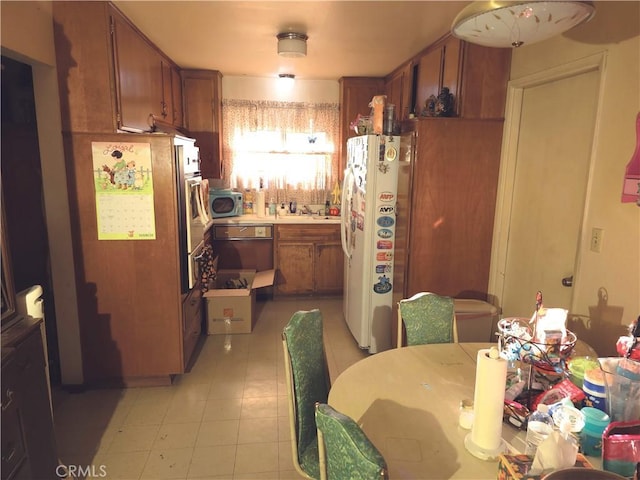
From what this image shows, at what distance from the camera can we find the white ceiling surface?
238 cm

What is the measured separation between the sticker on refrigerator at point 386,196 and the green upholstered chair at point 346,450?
2.09 metres

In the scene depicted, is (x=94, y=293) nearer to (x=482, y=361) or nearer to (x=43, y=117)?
(x=43, y=117)

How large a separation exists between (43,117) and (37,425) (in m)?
1.68

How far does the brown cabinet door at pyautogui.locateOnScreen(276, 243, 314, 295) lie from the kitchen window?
72cm

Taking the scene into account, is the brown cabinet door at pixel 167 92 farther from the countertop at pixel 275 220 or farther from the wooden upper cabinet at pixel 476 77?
the wooden upper cabinet at pixel 476 77

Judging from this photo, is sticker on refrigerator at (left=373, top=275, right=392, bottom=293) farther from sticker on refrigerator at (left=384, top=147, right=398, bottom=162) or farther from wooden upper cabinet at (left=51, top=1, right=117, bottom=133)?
wooden upper cabinet at (left=51, top=1, right=117, bottom=133)

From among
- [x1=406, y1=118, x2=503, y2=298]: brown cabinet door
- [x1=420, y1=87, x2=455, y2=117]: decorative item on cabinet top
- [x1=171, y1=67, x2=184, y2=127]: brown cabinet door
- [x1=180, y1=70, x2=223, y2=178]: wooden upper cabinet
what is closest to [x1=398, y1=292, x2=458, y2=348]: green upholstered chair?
[x1=406, y1=118, x2=503, y2=298]: brown cabinet door

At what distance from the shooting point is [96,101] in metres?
2.44

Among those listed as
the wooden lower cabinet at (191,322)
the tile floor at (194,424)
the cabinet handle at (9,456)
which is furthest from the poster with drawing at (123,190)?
the cabinet handle at (9,456)

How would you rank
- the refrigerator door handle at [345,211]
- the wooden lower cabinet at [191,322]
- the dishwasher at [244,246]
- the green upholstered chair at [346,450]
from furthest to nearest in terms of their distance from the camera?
the dishwasher at [244,246] → the refrigerator door handle at [345,211] → the wooden lower cabinet at [191,322] → the green upholstered chair at [346,450]

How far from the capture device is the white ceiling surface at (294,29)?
7.82 feet

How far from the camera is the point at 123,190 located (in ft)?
8.43

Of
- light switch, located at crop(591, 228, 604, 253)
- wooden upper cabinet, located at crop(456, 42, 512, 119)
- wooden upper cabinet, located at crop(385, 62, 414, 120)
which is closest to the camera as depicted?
light switch, located at crop(591, 228, 604, 253)

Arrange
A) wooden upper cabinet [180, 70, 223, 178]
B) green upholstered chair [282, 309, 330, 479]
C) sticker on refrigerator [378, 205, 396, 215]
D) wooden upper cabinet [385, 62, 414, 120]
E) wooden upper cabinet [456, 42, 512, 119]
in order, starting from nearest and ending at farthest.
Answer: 1. green upholstered chair [282, 309, 330, 479]
2. wooden upper cabinet [456, 42, 512, 119]
3. sticker on refrigerator [378, 205, 396, 215]
4. wooden upper cabinet [385, 62, 414, 120]
5. wooden upper cabinet [180, 70, 223, 178]
